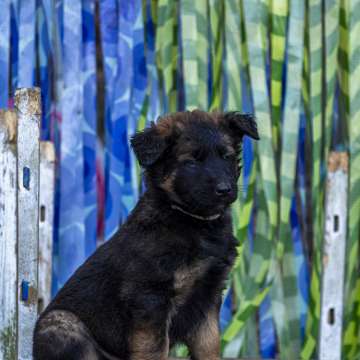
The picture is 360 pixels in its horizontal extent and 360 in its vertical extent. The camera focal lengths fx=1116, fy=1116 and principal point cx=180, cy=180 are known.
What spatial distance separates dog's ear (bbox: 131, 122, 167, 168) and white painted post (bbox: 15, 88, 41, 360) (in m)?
0.63

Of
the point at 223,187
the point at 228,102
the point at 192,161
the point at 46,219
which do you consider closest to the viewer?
the point at 223,187

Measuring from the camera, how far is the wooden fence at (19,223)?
564 cm

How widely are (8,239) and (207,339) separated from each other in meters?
1.13

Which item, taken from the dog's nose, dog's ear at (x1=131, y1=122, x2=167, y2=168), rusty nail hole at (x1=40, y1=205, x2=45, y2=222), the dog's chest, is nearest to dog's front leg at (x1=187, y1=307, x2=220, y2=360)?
the dog's chest

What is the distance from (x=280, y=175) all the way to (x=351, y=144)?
48cm

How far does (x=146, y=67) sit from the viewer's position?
6.96 metres

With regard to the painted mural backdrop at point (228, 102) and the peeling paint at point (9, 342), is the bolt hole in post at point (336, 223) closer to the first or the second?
the painted mural backdrop at point (228, 102)

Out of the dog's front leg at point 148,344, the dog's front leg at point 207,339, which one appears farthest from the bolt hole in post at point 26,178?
the dog's front leg at point 207,339

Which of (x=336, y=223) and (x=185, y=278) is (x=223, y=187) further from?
(x=336, y=223)

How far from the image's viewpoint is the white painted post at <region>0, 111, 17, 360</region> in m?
5.66

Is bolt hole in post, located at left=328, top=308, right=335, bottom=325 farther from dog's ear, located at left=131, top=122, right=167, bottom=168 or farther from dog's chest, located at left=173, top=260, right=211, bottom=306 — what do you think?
dog's ear, located at left=131, top=122, right=167, bottom=168

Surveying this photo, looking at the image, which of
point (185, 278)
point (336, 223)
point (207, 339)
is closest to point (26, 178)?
point (185, 278)

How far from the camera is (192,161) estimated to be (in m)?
5.27

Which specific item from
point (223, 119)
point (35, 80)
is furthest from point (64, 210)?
point (223, 119)
